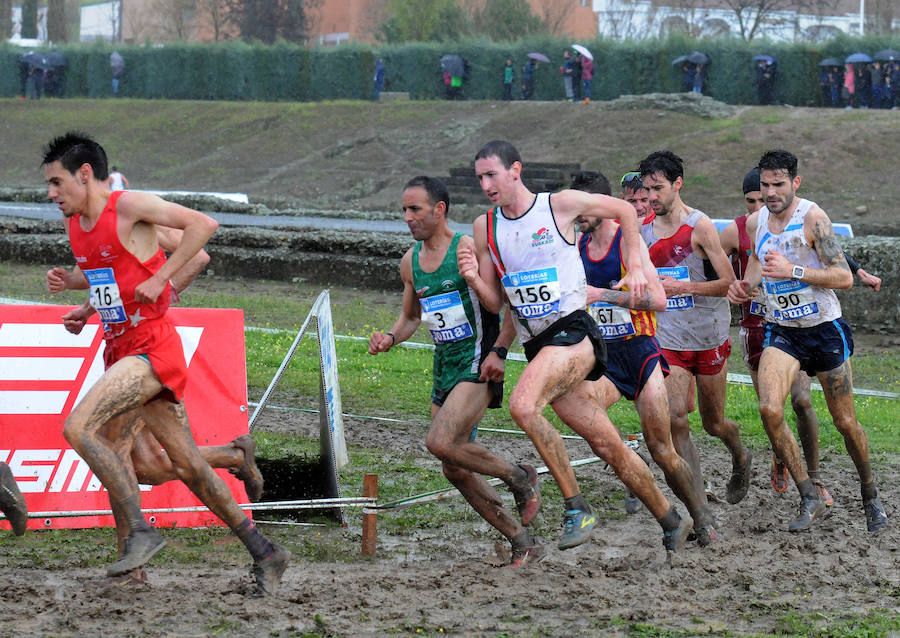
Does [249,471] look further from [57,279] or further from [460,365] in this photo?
[57,279]

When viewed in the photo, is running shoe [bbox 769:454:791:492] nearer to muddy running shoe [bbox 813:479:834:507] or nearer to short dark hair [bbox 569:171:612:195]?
muddy running shoe [bbox 813:479:834:507]

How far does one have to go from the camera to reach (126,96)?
55562 millimetres

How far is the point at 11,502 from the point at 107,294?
4.03ft

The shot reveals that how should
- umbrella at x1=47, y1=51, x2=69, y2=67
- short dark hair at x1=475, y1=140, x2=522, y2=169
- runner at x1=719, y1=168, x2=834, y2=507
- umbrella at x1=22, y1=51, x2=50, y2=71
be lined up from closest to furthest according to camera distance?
short dark hair at x1=475, y1=140, x2=522, y2=169 → runner at x1=719, y1=168, x2=834, y2=507 → umbrella at x1=22, y1=51, x2=50, y2=71 → umbrella at x1=47, y1=51, x2=69, y2=67

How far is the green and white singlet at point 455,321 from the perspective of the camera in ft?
22.4

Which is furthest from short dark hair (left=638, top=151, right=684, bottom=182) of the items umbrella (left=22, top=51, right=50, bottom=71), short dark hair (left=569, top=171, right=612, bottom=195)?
umbrella (left=22, top=51, right=50, bottom=71)

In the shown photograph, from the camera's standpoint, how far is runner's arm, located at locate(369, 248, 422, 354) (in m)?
7.09

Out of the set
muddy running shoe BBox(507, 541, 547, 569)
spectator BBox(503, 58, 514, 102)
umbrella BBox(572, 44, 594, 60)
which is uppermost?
umbrella BBox(572, 44, 594, 60)

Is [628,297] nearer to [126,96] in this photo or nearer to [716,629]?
[716,629]

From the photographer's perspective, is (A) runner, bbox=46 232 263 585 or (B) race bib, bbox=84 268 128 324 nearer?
(B) race bib, bbox=84 268 128 324

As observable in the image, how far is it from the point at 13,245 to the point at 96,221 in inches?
659

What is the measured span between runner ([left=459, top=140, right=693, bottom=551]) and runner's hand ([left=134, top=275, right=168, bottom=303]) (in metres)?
1.59

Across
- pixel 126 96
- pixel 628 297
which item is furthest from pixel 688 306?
pixel 126 96

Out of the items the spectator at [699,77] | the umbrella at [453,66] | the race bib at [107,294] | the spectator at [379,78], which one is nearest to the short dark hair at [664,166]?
the race bib at [107,294]
